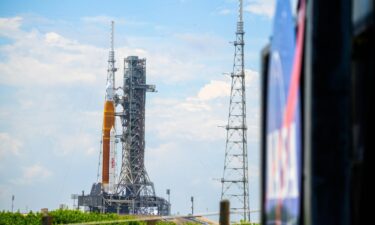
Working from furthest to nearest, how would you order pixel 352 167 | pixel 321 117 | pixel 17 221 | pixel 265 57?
pixel 17 221 < pixel 265 57 < pixel 352 167 < pixel 321 117

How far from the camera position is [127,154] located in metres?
117

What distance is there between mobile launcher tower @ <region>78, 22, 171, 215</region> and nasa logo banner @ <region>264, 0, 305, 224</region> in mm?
107620

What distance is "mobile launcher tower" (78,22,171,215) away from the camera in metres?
114

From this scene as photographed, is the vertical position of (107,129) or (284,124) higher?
(107,129)

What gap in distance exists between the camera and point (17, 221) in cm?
2988

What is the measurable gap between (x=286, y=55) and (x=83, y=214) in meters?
27.1

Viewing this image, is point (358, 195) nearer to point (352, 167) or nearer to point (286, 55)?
point (352, 167)

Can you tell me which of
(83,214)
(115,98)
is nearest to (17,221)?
(83,214)

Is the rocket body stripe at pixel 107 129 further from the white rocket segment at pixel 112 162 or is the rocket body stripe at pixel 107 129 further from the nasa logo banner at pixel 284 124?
the nasa logo banner at pixel 284 124

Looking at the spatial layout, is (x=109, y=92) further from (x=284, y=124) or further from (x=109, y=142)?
(x=284, y=124)

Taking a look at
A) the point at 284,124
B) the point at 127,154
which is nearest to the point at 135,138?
the point at 127,154

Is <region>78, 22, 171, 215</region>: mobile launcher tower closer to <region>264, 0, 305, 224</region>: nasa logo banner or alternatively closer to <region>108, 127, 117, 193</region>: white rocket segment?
<region>108, 127, 117, 193</region>: white rocket segment

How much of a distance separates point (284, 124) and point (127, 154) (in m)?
112

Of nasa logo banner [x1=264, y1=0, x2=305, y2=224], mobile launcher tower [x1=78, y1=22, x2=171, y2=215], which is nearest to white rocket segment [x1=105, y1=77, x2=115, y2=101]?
mobile launcher tower [x1=78, y1=22, x2=171, y2=215]
